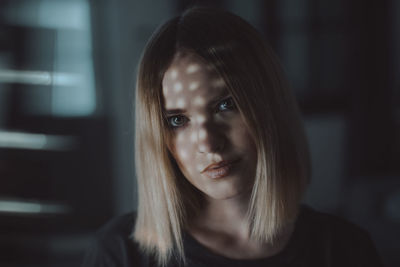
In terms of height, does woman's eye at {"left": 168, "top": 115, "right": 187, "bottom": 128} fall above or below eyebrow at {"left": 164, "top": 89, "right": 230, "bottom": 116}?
below

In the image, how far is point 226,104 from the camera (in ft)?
2.38

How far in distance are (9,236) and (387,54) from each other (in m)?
2.84

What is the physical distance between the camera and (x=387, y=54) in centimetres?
266

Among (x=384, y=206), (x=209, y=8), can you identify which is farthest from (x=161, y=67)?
(x=384, y=206)

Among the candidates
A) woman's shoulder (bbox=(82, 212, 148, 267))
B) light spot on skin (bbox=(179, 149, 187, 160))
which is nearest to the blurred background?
woman's shoulder (bbox=(82, 212, 148, 267))

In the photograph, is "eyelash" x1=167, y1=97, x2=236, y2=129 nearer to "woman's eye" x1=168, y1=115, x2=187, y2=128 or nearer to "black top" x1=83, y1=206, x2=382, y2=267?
"woman's eye" x1=168, y1=115, x2=187, y2=128

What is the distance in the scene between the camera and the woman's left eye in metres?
0.72

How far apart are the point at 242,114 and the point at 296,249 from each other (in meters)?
0.32

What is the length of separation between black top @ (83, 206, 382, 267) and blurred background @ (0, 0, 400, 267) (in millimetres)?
1218

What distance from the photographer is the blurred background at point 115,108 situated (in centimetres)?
222

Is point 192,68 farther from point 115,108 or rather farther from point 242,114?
point 115,108

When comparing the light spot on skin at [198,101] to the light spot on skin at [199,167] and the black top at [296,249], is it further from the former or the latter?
the black top at [296,249]

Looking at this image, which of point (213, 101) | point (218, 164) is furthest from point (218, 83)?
point (218, 164)

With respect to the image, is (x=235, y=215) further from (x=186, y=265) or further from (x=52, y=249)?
(x=52, y=249)
